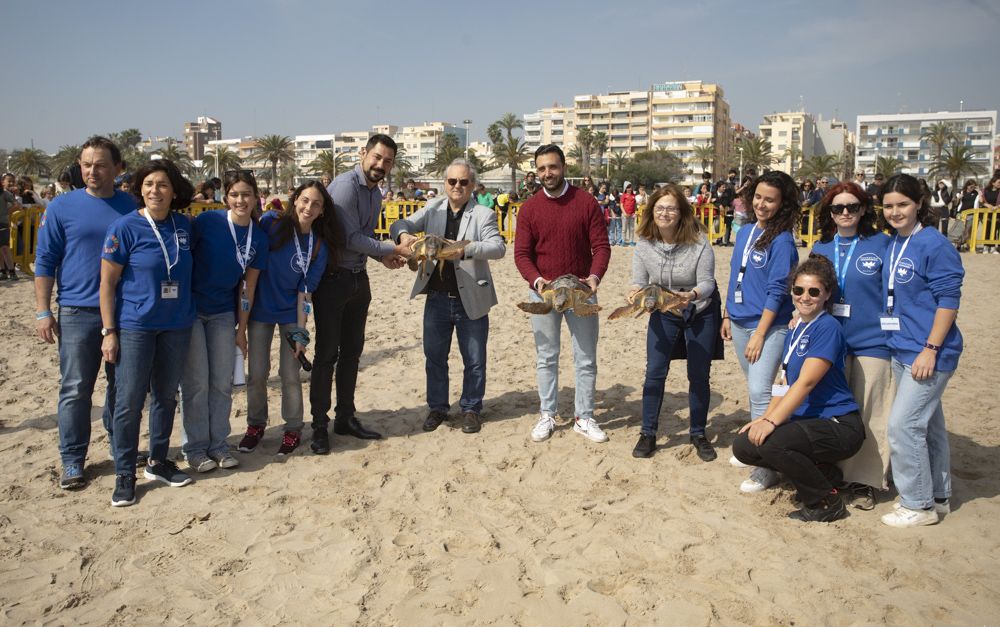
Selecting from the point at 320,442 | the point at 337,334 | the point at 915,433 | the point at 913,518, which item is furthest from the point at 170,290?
the point at 913,518

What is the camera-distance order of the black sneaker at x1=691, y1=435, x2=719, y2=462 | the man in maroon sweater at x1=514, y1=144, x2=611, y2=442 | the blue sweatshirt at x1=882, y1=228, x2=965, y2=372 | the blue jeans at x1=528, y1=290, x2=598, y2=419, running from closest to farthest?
the blue sweatshirt at x1=882, y1=228, x2=965, y2=372, the black sneaker at x1=691, y1=435, x2=719, y2=462, the man in maroon sweater at x1=514, y1=144, x2=611, y2=442, the blue jeans at x1=528, y1=290, x2=598, y2=419

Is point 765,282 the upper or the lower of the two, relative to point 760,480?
Result: upper

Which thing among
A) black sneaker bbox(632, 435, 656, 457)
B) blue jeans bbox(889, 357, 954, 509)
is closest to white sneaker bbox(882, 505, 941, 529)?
blue jeans bbox(889, 357, 954, 509)

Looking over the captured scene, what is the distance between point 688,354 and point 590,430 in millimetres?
976

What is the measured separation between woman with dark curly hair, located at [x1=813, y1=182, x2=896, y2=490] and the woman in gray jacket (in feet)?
2.73

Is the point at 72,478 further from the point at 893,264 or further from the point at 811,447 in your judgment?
the point at 893,264

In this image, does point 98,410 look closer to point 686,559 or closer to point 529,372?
point 529,372

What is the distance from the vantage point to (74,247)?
154 inches

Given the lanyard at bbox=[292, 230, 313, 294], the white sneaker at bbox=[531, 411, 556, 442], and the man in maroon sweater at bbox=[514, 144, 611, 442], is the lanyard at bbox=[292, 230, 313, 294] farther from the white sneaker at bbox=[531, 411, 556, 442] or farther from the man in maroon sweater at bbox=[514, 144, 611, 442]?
the white sneaker at bbox=[531, 411, 556, 442]

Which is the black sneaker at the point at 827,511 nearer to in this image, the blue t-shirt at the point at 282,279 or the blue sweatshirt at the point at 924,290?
the blue sweatshirt at the point at 924,290

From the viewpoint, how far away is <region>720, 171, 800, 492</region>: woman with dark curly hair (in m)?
4.02

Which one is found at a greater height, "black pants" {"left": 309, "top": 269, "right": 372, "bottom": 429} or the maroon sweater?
the maroon sweater

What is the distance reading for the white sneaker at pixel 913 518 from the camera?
3621 millimetres

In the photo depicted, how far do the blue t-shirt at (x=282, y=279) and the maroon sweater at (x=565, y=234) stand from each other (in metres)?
1.47
